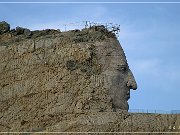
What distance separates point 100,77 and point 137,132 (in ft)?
12.2

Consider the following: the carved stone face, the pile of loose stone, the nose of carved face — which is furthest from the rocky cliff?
the nose of carved face

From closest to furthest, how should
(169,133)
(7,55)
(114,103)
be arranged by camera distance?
1. (169,133)
2. (114,103)
3. (7,55)

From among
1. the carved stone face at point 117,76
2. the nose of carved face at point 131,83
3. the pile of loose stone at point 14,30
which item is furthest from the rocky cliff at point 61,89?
the nose of carved face at point 131,83

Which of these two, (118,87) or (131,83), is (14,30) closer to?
(118,87)

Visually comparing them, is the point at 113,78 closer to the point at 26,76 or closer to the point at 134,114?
the point at 134,114

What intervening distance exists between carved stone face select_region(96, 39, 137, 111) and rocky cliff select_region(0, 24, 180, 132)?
29cm

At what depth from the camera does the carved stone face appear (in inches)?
1033

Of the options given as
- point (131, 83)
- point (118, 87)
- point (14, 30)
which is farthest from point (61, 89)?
point (14, 30)

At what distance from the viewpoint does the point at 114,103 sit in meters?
26.2

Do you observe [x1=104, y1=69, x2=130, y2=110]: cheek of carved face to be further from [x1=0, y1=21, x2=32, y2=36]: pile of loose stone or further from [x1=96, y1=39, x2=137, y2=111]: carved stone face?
[x1=0, y1=21, x2=32, y2=36]: pile of loose stone

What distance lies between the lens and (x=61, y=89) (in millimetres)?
26281

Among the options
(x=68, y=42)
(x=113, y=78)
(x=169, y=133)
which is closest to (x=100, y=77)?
(x=113, y=78)

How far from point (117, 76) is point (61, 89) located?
9.93 ft

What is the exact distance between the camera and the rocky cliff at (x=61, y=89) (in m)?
24.8
